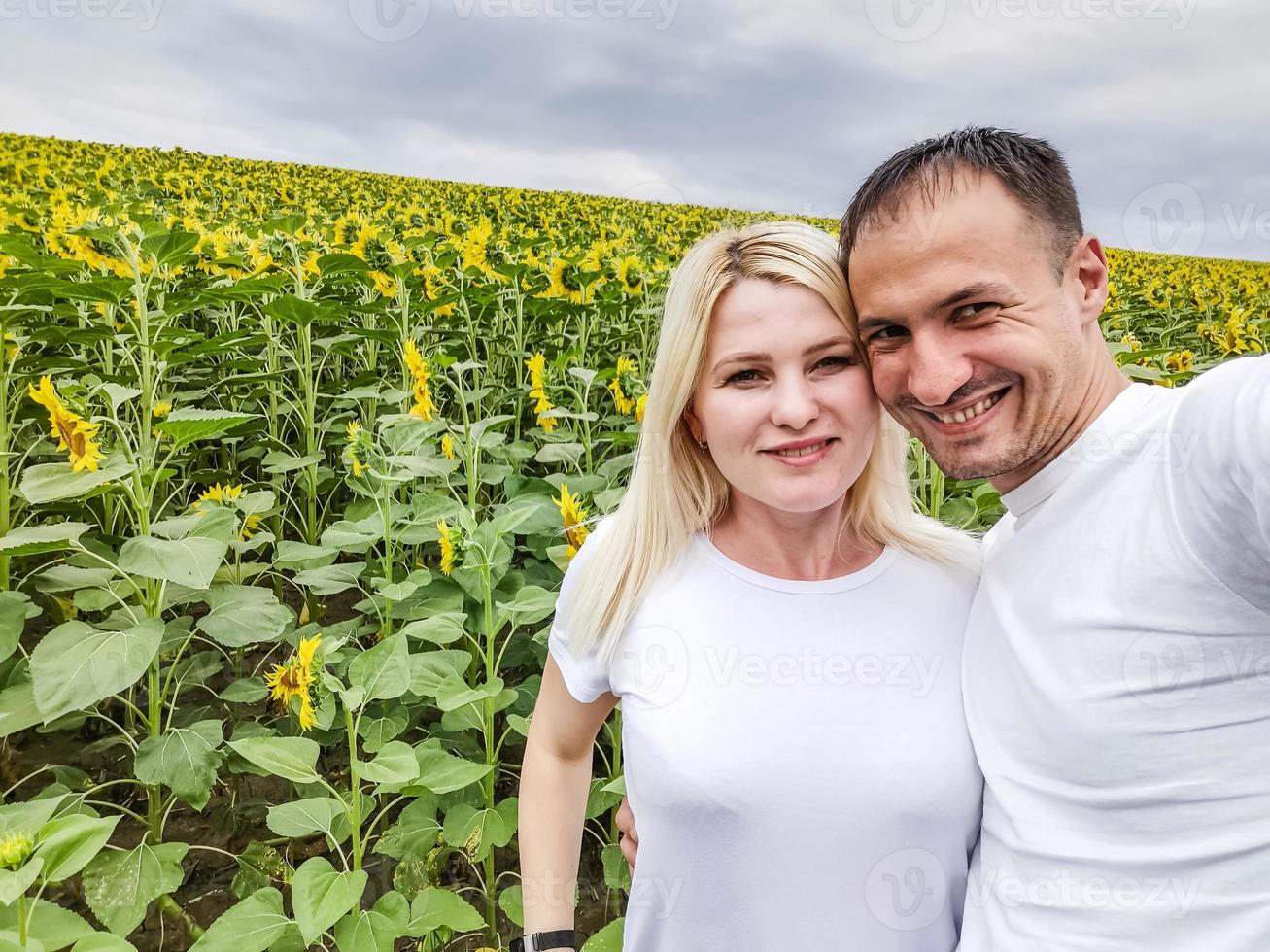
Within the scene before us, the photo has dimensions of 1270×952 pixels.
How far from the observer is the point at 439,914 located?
1.48 meters

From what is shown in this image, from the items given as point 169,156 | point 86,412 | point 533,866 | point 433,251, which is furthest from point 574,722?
point 169,156

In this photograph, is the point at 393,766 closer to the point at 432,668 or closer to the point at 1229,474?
the point at 432,668

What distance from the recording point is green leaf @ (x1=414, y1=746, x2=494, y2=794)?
4.82 ft

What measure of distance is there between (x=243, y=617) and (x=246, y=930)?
0.69 metres

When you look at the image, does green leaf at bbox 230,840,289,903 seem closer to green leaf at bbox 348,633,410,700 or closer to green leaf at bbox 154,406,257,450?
green leaf at bbox 348,633,410,700

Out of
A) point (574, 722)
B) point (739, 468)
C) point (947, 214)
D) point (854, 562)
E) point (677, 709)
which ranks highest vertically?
point (947, 214)

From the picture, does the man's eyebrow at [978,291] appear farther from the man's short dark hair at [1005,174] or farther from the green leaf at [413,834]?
the green leaf at [413,834]

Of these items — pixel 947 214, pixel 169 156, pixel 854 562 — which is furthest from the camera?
pixel 169 156

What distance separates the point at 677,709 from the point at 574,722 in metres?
0.30

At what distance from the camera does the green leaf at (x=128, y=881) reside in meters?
1.62

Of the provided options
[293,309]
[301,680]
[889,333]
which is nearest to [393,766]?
[301,680]

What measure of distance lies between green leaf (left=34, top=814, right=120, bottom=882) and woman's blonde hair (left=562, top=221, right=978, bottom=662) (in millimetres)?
768

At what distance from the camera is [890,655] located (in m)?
1.26

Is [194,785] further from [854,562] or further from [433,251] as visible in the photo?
[433,251]
